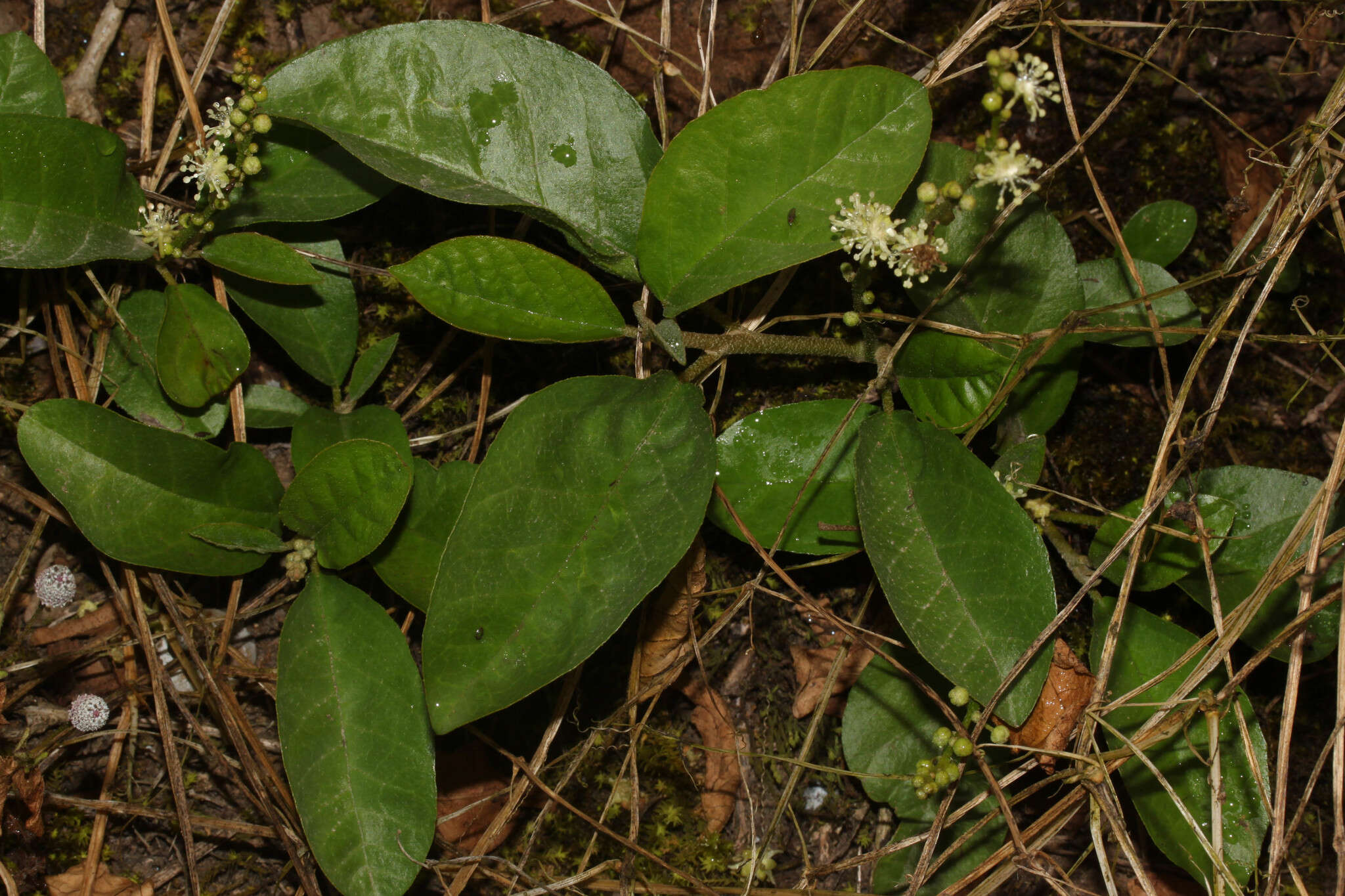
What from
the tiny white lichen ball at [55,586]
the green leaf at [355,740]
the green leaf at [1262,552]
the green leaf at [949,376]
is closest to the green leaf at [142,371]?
the tiny white lichen ball at [55,586]

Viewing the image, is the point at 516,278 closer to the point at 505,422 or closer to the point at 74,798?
the point at 505,422

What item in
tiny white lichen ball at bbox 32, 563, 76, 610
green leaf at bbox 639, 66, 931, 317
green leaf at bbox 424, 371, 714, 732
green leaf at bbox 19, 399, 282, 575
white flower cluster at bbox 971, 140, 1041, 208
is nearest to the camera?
white flower cluster at bbox 971, 140, 1041, 208

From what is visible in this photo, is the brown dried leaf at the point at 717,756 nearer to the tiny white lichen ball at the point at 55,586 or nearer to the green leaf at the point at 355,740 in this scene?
the green leaf at the point at 355,740

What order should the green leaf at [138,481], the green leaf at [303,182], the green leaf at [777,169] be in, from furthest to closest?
the green leaf at [303,182] → the green leaf at [138,481] → the green leaf at [777,169]

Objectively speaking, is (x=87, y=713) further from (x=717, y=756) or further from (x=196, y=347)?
(x=717, y=756)

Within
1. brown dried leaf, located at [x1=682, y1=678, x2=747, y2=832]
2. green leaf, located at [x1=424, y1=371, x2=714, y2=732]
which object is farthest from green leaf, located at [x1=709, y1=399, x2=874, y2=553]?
brown dried leaf, located at [x1=682, y1=678, x2=747, y2=832]

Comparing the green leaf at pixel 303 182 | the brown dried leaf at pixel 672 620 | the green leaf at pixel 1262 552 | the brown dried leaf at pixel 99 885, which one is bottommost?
the brown dried leaf at pixel 99 885

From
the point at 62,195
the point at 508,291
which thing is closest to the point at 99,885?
the point at 62,195

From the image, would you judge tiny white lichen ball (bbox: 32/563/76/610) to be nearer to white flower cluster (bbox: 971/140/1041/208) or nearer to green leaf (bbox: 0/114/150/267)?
green leaf (bbox: 0/114/150/267)
